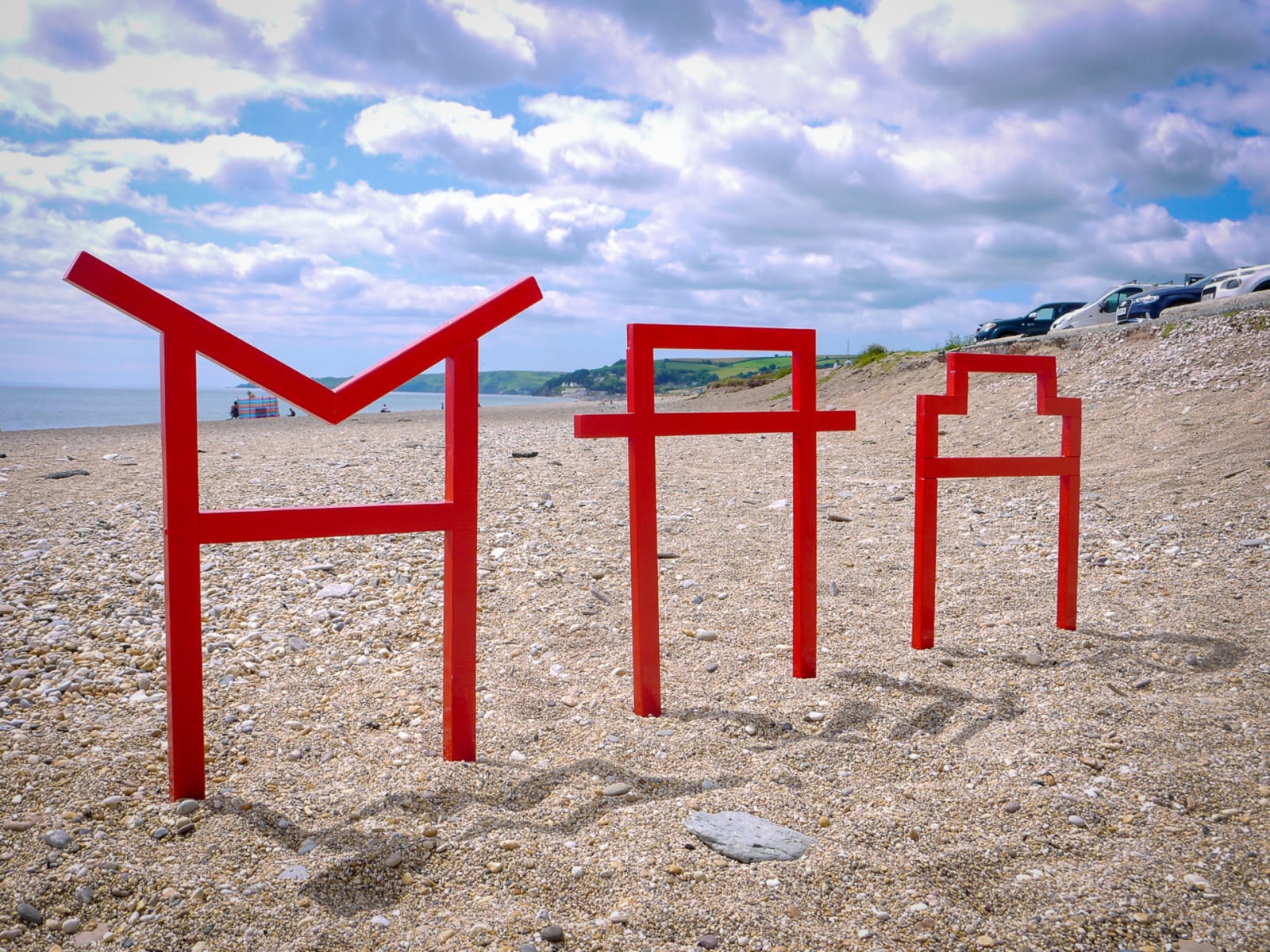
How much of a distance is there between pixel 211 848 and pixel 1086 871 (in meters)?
2.81

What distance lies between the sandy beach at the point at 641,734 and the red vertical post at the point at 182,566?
0.21m

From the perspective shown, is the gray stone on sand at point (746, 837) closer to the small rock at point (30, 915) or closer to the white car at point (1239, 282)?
the small rock at point (30, 915)

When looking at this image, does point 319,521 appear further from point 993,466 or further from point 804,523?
point 993,466

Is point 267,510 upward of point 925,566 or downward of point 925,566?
upward

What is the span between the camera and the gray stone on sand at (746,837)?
2607mm

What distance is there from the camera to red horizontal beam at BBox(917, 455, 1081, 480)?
460 cm

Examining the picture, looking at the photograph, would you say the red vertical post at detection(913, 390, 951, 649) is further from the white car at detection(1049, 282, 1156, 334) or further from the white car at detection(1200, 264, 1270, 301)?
the white car at detection(1049, 282, 1156, 334)

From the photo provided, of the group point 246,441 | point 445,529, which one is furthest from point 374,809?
point 246,441

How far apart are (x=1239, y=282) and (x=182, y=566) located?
20298mm

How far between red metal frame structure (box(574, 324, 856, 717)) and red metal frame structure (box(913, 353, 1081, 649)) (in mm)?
729

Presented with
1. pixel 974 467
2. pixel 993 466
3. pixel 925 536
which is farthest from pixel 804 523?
pixel 993 466

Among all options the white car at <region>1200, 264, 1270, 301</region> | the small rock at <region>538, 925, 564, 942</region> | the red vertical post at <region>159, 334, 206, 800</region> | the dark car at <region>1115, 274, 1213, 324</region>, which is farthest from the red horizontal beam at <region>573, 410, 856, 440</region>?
the dark car at <region>1115, 274, 1213, 324</region>

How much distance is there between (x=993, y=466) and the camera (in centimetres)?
472

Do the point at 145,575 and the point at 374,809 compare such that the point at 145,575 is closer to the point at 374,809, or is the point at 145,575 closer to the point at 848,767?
the point at 374,809
